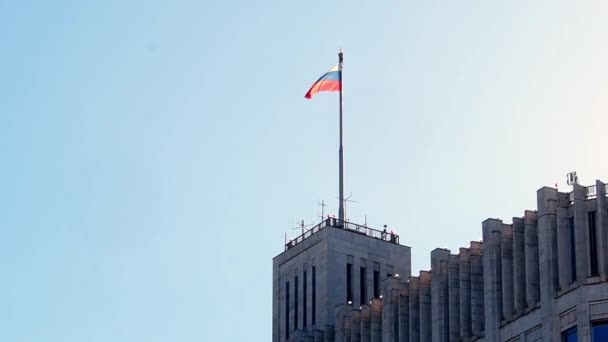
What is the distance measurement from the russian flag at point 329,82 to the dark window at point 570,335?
40097 mm

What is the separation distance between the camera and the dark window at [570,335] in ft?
334

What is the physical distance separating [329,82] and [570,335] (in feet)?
135

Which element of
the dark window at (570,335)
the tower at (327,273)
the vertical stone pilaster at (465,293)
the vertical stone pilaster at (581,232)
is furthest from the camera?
the tower at (327,273)

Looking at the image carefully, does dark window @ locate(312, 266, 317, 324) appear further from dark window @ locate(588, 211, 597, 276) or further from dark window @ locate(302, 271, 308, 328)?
dark window @ locate(588, 211, 597, 276)

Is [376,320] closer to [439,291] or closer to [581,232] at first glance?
[439,291]

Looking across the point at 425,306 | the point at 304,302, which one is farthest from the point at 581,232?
the point at 304,302

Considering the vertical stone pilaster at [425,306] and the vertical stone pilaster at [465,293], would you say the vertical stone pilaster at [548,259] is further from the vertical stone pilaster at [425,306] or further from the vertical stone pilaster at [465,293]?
the vertical stone pilaster at [425,306]

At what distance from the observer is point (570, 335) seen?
102m

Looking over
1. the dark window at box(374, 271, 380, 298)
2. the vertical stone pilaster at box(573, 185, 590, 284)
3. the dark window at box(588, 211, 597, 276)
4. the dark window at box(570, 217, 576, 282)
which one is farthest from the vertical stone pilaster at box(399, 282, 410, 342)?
the dark window at box(588, 211, 597, 276)

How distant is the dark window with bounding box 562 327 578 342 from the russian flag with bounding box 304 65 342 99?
40.1 m

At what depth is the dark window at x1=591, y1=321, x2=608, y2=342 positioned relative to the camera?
330 feet

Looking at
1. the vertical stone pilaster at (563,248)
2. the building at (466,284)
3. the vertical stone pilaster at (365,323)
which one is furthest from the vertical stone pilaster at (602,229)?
the vertical stone pilaster at (365,323)

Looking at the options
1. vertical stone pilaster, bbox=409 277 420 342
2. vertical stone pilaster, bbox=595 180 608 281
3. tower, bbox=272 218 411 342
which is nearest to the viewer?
vertical stone pilaster, bbox=595 180 608 281

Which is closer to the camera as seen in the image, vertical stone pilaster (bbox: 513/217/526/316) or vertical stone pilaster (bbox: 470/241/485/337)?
vertical stone pilaster (bbox: 513/217/526/316)
